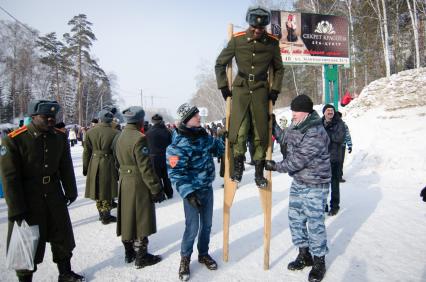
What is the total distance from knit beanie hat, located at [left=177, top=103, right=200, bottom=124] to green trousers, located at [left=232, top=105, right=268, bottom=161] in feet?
2.11

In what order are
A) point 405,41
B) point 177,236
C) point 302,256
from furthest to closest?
point 405,41, point 177,236, point 302,256

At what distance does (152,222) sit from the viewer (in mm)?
3850

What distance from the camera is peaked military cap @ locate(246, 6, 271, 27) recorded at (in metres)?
3.32

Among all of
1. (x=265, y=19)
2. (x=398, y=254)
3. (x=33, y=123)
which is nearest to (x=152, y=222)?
(x=33, y=123)

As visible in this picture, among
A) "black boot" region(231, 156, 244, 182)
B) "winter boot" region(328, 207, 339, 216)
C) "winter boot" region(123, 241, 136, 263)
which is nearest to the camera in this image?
"black boot" region(231, 156, 244, 182)

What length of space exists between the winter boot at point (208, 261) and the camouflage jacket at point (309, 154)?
5.17ft

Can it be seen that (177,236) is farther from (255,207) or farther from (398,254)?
(398,254)

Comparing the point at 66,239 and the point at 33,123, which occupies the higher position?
the point at 33,123

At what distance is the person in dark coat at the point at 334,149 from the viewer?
5.62m

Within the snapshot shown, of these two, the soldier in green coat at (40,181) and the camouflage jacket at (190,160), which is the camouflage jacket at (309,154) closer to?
the camouflage jacket at (190,160)

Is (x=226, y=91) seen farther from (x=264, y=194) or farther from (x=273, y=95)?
(x=264, y=194)

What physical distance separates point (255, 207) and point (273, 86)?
370cm

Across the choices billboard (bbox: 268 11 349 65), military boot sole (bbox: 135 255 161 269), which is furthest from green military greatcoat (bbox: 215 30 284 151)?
billboard (bbox: 268 11 349 65)

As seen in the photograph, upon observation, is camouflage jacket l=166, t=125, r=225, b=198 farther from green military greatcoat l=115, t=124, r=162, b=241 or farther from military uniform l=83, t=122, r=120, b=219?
military uniform l=83, t=122, r=120, b=219
